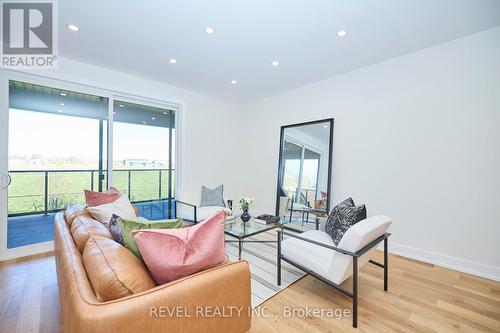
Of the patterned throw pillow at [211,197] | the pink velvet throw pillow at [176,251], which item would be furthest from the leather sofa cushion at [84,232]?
the patterned throw pillow at [211,197]

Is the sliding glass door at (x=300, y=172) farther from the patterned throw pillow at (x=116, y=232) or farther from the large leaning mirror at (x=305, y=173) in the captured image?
the patterned throw pillow at (x=116, y=232)

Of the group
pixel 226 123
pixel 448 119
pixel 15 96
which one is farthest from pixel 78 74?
pixel 448 119

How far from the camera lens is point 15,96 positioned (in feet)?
8.98

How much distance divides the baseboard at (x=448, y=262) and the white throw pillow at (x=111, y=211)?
330 cm

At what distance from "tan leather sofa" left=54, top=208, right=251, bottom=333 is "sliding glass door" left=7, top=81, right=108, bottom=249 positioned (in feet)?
8.15

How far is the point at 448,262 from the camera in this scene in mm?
2506

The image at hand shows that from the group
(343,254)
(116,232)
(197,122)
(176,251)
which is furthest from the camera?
(197,122)

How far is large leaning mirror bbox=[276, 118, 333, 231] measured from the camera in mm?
3527

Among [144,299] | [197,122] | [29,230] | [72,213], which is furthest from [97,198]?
[197,122]

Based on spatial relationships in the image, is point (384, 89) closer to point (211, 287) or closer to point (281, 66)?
point (281, 66)

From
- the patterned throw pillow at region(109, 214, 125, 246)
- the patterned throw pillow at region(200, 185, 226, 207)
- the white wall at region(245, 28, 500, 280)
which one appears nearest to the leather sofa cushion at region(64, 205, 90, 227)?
the patterned throw pillow at region(109, 214, 125, 246)

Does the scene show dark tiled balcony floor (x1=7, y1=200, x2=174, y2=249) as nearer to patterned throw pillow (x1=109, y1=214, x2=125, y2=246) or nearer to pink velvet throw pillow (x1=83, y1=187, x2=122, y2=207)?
pink velvet throw pillow (x1=83, y1=187, x2=122, y2=207)

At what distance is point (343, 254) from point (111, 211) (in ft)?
6.94

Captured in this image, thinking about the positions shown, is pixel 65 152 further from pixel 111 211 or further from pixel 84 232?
pixel 84 232
